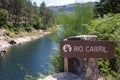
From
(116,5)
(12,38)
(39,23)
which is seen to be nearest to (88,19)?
(116,5)

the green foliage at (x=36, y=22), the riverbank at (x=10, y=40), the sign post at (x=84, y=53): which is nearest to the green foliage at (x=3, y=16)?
the riverbank at (x=10, y=40)

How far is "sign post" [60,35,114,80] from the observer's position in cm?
668

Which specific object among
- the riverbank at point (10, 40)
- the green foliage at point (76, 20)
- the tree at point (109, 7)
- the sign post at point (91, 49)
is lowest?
the riverbank at point (10, 40)

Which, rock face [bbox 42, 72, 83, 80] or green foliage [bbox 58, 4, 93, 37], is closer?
rock face [bbox 42, 72, 83, 80]

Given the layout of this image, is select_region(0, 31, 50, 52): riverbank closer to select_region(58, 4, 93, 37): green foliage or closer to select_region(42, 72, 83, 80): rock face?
select_region(58, 4, 93, 37): green foliage

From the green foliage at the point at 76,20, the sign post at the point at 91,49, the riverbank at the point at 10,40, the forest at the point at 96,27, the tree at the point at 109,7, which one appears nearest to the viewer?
the sign post at the point at 91,49

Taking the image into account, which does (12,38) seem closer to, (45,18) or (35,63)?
(35,63)

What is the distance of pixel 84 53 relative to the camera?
6754mm

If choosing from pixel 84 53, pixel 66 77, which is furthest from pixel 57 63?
pixel 84 53

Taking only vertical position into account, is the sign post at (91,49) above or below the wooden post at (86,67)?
above

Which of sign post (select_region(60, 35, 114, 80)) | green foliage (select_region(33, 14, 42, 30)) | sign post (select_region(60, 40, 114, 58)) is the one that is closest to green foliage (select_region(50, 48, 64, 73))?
sign post (select_region(60, 35, 114, 80))

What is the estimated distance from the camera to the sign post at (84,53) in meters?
6.68

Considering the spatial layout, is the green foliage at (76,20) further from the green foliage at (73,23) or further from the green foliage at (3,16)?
the green foliage at (3,16)

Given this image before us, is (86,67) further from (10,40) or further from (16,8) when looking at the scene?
(16,8)
